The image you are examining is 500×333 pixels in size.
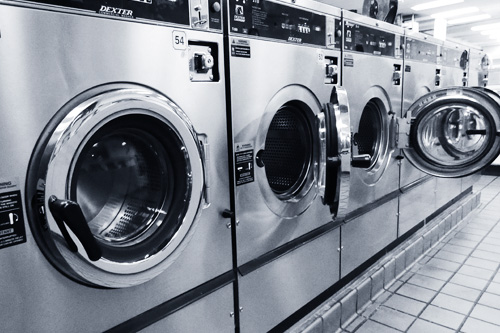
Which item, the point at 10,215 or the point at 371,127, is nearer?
the point at 10,215

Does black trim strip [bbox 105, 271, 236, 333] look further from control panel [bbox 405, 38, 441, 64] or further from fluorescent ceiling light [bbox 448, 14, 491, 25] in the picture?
fluorescent ceiling light [bbox 448, 14, 491, 25]

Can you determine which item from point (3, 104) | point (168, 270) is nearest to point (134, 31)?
point (3, 104)

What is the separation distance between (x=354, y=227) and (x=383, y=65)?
115 cm

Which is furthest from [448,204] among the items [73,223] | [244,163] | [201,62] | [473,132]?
[73,223]

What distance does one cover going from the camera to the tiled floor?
7.86 ft

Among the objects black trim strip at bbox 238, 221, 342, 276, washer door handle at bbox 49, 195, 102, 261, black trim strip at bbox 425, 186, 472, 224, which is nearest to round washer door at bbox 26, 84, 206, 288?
washer door handle at bbox 49, 195, 102, 261

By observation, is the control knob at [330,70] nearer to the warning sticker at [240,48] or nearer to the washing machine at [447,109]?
the warning sticker at [240,48]

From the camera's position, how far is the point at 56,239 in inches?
42.8

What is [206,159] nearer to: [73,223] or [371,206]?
[73,223]

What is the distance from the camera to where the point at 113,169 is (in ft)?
4.61

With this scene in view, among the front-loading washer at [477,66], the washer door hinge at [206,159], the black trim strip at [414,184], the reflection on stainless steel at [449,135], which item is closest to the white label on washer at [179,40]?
the washer door hinge at [206,159]

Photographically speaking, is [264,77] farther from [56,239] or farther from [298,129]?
[56,239]

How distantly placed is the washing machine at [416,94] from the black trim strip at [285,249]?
3.73 ft

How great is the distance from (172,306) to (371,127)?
2075 mm
